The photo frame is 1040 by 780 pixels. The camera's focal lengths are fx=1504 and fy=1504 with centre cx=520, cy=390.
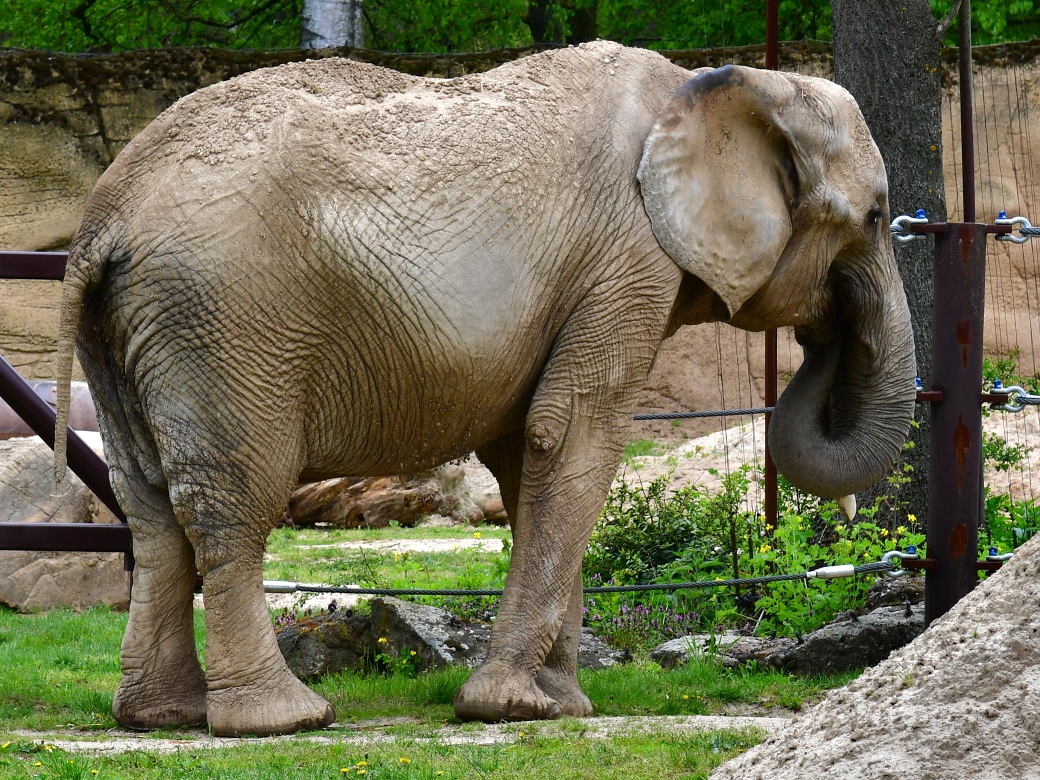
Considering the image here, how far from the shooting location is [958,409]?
6578 millimetres

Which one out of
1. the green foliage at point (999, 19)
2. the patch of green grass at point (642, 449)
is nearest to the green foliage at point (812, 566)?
the patch of green grass at point (642, 449)

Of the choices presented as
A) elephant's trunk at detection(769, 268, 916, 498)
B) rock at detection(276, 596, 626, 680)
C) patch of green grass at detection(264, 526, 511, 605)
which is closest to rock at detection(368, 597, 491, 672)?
rock at detection(276, 596, 626, 680)

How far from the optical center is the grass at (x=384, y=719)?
4.68 meters

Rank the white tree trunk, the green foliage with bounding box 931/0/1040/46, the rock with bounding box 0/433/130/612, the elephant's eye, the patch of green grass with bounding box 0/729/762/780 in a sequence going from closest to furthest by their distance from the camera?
the patch of green grass with bounding box 0/729/762/780 < the elephant's eye < the rock with bounding box 0/433/130/612 < the white tree trunk < the green foliage with bounding box 931/0/1040/46

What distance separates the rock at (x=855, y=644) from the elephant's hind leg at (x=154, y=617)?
2.82 meters

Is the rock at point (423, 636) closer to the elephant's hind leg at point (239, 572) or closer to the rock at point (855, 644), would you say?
the elephant's hind leg at point (239, 572)

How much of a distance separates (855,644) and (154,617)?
3.21 m

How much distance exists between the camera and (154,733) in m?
5.82

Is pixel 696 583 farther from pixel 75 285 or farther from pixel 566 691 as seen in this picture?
pixel 75 285

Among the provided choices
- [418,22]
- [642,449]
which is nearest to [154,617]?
[642,449]

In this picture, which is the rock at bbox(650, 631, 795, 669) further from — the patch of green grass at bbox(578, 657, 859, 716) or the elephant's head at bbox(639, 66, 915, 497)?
the elephant's head at bbox(639, 66, 915, 497)

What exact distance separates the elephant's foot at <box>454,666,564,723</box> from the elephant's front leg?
0.04 metres

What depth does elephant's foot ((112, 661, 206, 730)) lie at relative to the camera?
5961 millimetres

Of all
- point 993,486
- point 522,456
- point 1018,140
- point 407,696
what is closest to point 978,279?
point 522,456
